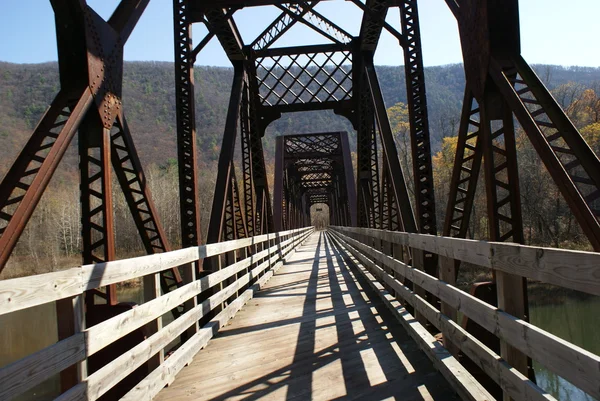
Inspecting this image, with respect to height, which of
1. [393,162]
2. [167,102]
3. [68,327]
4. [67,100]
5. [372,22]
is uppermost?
[167,102]

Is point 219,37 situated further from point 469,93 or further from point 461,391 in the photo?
point 461,391

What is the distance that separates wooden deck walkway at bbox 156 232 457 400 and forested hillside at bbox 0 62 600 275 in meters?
25.9

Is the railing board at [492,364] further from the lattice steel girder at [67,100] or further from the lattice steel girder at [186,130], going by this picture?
the lattice steel girder at [186,130]

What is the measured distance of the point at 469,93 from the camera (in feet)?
16.0

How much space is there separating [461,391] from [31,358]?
2329mm

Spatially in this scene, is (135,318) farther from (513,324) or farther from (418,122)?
(418,122)

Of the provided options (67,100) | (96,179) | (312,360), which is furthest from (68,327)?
(67,100)

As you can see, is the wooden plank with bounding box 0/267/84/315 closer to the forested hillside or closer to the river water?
the river water

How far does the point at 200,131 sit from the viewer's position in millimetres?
125625

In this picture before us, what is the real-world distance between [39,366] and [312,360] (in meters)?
2.50

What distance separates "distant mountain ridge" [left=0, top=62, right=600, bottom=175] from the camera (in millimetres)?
94312

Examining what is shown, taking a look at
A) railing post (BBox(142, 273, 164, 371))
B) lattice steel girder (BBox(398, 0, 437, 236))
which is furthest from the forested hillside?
railing post (BBox(142, 273, 164, 371))

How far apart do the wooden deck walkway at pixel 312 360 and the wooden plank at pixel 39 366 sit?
4.07 ft

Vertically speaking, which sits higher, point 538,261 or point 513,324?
point 538,261
